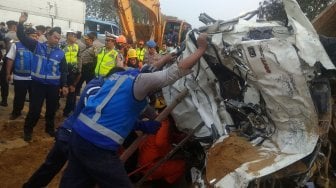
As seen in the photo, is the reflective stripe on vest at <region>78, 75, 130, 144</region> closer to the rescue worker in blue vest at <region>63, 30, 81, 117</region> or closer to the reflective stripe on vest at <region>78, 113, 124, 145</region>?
the reflective stripe on vest at <region>78, 113, 124, 145</region>

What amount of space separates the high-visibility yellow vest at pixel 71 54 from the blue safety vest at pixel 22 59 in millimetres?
1313

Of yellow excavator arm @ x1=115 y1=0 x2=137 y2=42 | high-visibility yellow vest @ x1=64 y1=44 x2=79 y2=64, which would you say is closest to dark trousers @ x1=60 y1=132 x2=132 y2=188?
high-visibility yellow vest @ x1=64 y1=44 x2=79 y2=64

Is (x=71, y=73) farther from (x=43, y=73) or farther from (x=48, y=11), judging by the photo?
(x=48, y=11)

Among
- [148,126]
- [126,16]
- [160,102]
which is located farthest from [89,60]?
[148,126]

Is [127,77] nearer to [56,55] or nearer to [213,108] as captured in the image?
[213,108]

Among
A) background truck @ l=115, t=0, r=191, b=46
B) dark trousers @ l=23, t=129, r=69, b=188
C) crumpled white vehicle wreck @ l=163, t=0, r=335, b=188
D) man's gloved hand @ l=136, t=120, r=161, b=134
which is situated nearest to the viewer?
crumpled white vehicle wreck @ l=163, t=0, r=335, b=188

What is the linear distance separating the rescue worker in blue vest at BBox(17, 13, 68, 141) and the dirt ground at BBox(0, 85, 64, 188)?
0.84ft

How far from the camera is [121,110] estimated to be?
10.5ft

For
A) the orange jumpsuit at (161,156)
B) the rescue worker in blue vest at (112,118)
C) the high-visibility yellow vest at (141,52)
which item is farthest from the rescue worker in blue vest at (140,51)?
the rescue worker in blue vest at (112,118)

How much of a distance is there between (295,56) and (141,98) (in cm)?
128

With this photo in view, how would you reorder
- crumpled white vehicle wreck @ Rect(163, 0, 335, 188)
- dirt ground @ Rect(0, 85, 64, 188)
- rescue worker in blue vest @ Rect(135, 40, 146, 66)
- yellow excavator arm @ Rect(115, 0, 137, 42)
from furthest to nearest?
yellow excavator arm @ Rect(115, 0, 137, 42), rescue worker in blue vest @ Rect(135, 40, 146, 66), dirt ground @ Rect(0, 85, 64, 188), crumpled white vehicle wreck @ Rect(163, 0, 335, 188)

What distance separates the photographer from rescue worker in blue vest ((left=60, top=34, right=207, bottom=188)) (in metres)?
3.19

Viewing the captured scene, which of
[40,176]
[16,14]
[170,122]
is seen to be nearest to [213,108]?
[170,122]

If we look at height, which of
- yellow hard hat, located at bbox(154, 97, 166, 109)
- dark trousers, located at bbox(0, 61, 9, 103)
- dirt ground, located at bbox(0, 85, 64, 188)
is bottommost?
dirt ground, located at bbox(0, 85, 64, 188)
